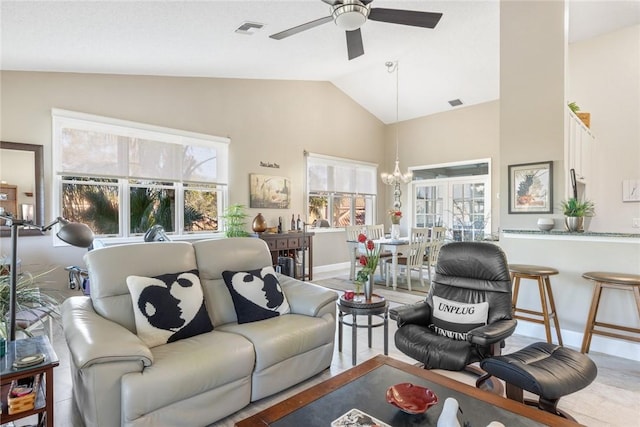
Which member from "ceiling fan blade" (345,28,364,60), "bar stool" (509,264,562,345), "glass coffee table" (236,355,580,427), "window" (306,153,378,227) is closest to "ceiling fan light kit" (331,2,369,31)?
"ceiling fan blade" (345,28,364,60)

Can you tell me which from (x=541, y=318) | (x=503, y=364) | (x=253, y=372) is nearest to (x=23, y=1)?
(x=253, y=372)

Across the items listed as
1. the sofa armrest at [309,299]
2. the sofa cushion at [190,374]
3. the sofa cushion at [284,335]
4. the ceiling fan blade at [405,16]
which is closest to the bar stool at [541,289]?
the sofa armrest at [309,299]

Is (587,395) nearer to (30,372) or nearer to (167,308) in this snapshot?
(167,308)

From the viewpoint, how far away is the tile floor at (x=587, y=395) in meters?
2.14

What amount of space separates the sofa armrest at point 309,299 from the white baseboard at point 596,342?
7.33 feet

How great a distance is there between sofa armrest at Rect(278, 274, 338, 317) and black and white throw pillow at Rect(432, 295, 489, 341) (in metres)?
0.81

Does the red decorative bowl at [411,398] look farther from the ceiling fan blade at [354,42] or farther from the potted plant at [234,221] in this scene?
the potted plant at [234,221]

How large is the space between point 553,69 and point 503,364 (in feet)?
10.6

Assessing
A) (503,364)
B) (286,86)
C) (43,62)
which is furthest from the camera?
(286,86)

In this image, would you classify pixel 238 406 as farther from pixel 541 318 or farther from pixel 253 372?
pixel 541 318

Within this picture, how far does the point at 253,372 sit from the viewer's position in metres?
2.24

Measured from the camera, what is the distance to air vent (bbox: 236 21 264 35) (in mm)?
3604

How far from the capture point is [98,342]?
1.80 m

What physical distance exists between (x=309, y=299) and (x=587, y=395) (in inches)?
81.5
